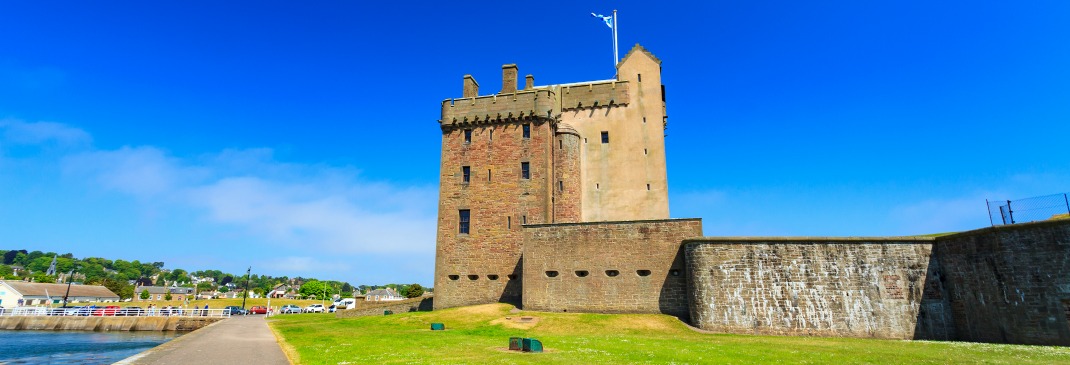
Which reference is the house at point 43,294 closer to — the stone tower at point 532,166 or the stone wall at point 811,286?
the stone tower at point 532,166

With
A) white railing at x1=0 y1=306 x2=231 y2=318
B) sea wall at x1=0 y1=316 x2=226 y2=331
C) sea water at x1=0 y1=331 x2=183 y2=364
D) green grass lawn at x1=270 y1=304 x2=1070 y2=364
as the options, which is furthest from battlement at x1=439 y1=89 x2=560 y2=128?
white railing at x1=0 y1=306 x2=231 y2=318

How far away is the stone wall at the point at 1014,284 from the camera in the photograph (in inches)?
719

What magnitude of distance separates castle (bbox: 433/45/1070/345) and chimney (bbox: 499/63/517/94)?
0.33 feet

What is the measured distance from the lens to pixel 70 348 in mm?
31469

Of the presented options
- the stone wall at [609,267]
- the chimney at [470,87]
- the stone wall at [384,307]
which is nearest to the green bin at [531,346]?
the stone wall at [609,267]

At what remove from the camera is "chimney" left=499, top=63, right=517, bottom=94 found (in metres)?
39.1

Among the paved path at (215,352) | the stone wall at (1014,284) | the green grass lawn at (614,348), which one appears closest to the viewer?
the green grass lawn at (614,348)

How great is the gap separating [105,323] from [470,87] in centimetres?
4147

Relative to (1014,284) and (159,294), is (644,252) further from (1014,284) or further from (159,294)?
(159,294)

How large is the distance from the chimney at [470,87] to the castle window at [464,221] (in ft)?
31.1

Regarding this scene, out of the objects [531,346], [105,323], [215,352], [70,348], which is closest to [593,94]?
[531,346]

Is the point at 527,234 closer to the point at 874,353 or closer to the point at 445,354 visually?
the point at 445,354

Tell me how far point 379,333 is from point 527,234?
431 inches

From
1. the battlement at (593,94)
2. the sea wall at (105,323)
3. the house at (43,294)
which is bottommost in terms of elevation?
the sea wall at (105,323)
